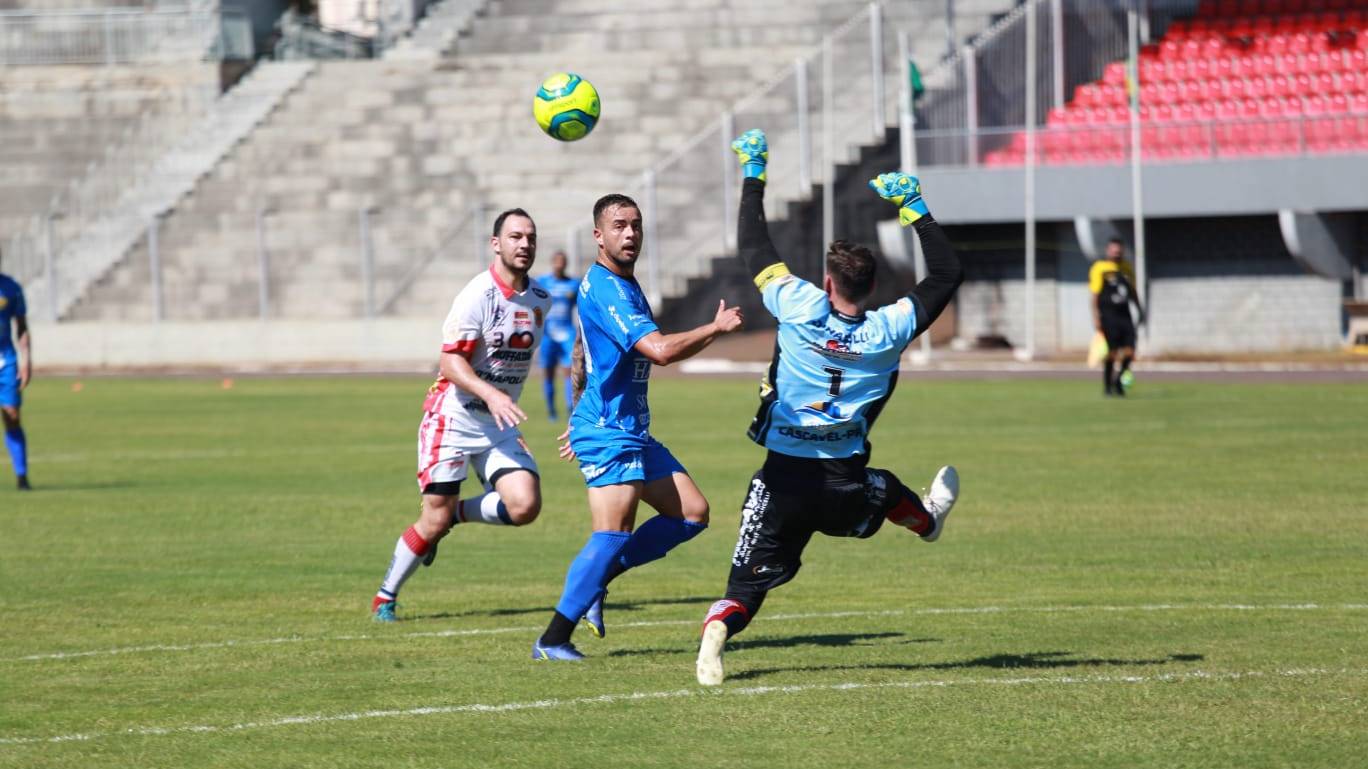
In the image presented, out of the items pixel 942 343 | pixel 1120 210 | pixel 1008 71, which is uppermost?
pixel 1008 71

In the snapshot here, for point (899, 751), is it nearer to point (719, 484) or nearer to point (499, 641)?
point (499, 641)

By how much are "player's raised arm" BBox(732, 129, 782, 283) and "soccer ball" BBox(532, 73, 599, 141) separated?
244 cm

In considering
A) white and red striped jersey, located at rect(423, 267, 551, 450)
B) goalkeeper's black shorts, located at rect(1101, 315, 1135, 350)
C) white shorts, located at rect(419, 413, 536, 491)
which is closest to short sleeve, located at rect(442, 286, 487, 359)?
white and red striped jersey, located at rect(423, 267, 551, 450)

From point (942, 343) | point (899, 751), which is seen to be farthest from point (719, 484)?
point (942, 343)

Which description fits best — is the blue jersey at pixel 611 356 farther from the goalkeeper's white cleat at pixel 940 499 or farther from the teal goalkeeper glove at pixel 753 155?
the goalkeeper's white cleat at pixel 940 499

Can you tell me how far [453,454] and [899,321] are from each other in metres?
3.07

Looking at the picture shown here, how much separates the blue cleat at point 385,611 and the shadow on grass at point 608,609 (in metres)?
0.13

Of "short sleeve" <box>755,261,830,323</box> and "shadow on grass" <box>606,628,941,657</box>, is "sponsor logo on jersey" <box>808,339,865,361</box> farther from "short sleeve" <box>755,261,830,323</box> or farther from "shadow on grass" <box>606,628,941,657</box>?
"shadow on grass" <box>606,628,941,657</box>

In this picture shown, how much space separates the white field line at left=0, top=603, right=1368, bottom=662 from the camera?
9.80 meters

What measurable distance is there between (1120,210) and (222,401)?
15.9 m

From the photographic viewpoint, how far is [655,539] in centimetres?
958

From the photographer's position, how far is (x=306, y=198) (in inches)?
1754

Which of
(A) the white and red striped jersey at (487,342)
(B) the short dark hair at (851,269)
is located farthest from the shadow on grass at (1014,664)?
(A) the white and red striped jersey at (487,342)

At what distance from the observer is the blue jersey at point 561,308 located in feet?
93.2
